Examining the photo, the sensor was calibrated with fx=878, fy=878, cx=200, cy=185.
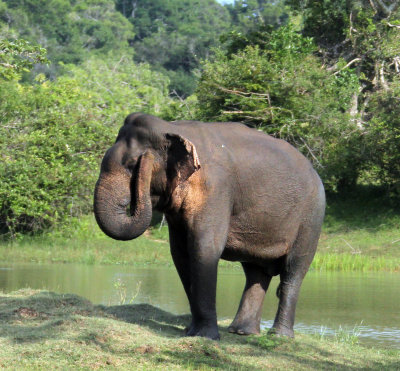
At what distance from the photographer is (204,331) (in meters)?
8.43

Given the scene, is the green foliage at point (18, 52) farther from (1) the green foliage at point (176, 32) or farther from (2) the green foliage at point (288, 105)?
(1) the green foliage at point (176, 32)

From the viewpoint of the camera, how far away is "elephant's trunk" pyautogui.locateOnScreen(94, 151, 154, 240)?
26.7 ft

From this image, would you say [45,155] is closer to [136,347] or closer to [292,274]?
[292,274]

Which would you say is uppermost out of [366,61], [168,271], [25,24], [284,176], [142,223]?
[25,24]

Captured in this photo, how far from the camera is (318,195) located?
9578 millimetres

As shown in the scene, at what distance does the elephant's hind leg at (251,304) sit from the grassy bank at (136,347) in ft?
0.82

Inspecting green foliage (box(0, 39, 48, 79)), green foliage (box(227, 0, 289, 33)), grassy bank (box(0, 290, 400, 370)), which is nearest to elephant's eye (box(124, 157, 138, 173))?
grassy bank (box(0, 290, 400, 370))

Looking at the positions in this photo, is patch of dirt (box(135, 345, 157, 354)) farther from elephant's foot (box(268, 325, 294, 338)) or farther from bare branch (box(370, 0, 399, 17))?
bare branch (box(370, 0, 399, 17))

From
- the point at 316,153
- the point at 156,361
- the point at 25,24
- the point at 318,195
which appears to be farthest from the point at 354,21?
the point at 25,24

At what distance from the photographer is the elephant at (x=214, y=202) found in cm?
827

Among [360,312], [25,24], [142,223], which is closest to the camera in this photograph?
[142,223]

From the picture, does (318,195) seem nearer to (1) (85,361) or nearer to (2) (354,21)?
(1) (85,361)

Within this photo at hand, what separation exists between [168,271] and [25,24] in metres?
55.5

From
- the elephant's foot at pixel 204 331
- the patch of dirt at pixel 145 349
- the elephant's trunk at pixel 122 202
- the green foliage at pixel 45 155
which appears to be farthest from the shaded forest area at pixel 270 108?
the patch of dirt at pixel 145 349
